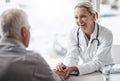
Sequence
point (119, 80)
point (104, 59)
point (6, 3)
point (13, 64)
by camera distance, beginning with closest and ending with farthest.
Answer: point (13, 64) → point (119, 80) → point (104, 59) → point (6, 3)

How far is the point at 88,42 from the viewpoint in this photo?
7.36 ft

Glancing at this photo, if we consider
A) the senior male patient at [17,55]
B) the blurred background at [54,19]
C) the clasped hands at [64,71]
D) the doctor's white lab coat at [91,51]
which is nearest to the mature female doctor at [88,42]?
the doctor's white lab coat at [91,51]

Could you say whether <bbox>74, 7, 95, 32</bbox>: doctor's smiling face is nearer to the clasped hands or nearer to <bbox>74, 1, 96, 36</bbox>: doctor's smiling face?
<bbox>74, 1, 96, 36</bbox>: doctor's smiling face

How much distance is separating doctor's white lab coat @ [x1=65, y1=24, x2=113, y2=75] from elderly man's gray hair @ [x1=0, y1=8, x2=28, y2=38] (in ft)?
2.89

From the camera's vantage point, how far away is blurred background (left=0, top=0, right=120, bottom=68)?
2.94 m

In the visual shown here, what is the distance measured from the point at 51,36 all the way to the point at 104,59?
103 centimetres

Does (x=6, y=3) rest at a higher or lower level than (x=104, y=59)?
higher

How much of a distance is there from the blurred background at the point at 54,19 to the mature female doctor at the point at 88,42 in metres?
0.71

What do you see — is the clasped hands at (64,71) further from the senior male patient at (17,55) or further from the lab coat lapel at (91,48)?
the senior male patient at (17,55)

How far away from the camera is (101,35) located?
7.18 feet

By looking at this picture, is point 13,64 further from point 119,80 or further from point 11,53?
point 119,80

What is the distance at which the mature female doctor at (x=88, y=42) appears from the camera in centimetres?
212

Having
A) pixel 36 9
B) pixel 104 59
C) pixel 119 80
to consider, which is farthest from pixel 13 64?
pixel 36 9

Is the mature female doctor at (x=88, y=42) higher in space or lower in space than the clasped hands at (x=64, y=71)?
higher
